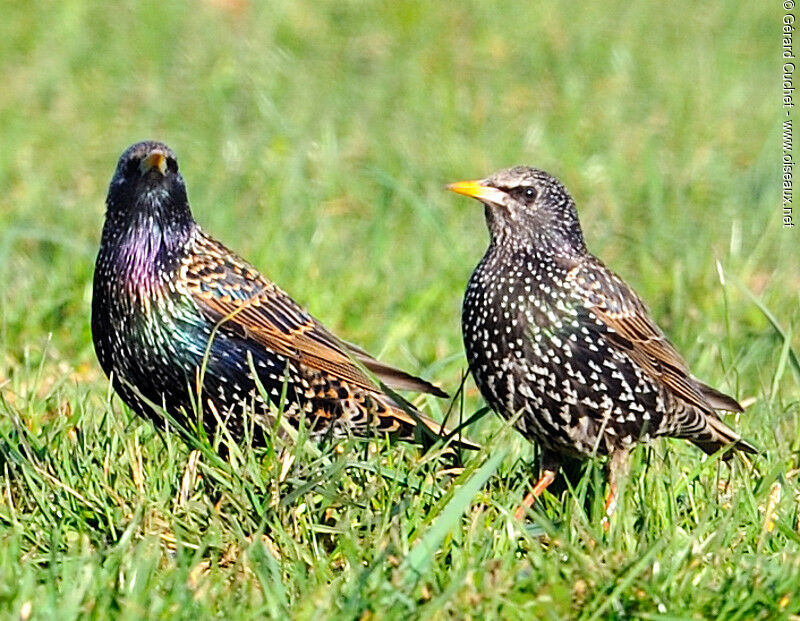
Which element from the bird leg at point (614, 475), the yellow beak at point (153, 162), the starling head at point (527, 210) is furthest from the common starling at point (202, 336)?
the starling head at point (527, 210)

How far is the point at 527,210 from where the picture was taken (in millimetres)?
5215

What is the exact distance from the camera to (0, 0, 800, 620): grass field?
3.88 m

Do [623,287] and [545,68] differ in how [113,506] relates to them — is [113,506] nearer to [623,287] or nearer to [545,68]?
[623,287]

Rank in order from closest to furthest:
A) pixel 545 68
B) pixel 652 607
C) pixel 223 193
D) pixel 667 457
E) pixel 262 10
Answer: pixel 652 607 < pixel 667 457 < pixel 223 193 < pixel 545 68 < pixel 262 10

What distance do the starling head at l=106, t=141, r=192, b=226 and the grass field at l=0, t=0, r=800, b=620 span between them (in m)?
0.59

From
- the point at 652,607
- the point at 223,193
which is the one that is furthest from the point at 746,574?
the point at 223,193

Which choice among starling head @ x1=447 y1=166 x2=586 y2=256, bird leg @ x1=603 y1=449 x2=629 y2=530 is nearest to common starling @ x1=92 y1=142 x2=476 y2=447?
bird leg @ x1=603 y1=449 x2=629 y2=530

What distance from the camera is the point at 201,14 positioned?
10.2 m

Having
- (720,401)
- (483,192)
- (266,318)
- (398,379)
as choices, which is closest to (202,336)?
(266,318)

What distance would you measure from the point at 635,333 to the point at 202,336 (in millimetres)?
1289

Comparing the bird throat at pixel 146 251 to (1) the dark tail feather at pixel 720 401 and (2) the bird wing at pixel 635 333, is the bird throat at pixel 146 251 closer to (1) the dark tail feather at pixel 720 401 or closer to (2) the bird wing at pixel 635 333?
(2) the bird wing at pixel 635 333

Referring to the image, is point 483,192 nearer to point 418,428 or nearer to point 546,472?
point 418,428

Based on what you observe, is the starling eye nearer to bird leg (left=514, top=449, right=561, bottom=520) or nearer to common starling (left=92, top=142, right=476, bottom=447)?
common starling (left=92, top=142, right=476, bottom=447)

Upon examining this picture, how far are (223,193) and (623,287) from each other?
3.19m
